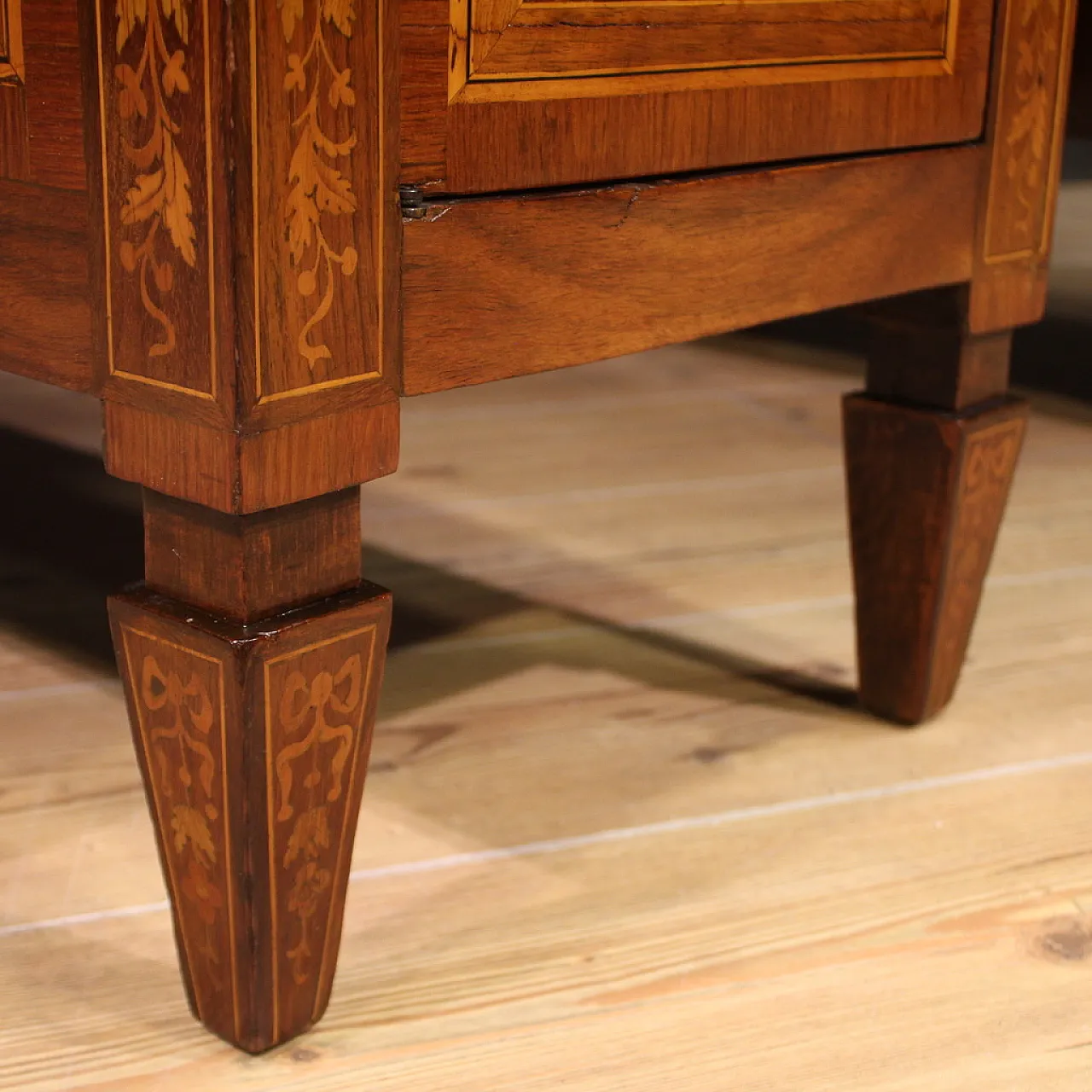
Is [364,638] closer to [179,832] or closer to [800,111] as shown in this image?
[179,832]

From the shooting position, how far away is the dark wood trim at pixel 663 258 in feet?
1.86

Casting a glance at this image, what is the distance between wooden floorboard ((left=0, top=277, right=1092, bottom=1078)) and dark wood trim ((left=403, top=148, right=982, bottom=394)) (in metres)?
0.26

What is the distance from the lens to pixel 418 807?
833mm

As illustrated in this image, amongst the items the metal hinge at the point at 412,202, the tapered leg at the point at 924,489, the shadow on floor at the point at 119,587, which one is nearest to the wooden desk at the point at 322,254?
the metal hinge at the point at 412,202

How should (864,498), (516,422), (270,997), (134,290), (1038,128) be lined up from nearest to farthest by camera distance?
(134,290) → (270,997) → (1038,128) → (864,498) → (516,422)

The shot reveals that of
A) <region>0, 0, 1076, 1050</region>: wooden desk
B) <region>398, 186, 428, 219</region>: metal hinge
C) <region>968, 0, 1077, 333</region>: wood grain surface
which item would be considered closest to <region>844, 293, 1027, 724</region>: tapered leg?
<region>968, 0, 1077, 333</region>: wood grain surface

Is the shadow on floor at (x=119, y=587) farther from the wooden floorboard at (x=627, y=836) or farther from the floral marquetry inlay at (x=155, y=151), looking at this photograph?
the floral marquetry inlay at (x=155, y=151)

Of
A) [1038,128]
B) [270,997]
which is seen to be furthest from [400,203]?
[1038,128]

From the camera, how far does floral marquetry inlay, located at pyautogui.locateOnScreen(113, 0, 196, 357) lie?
0.49m

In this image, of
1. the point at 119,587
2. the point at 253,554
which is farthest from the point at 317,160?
the point at 119,587

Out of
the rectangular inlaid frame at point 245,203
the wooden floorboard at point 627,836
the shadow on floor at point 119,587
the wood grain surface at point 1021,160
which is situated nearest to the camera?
Result: the rectangular inlaid frame at point 245,203

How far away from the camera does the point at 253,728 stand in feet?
1.86

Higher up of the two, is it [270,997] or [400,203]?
[400,203]

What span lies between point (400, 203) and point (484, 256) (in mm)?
43
